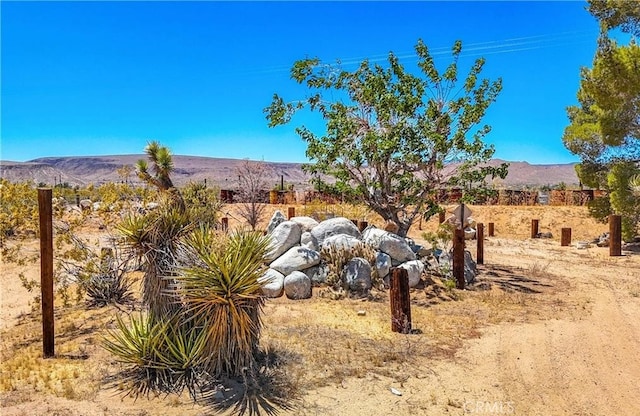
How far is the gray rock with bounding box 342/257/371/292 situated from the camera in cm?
1008

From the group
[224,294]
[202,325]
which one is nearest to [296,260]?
[202,325]

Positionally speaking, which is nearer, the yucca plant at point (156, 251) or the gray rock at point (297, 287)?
the yucca plant at point (156, 251)

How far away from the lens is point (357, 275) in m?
10.1

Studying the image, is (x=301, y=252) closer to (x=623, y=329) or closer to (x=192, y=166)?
(x=623, y=329)

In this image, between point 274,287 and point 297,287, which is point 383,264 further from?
point 274,287

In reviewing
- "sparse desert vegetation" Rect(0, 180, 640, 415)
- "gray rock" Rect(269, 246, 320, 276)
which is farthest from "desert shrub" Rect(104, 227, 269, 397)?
"gray rock" Rect(269, 246, 320, 276)

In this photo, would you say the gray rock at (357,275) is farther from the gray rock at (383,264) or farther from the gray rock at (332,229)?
the gray rock at (332,229)

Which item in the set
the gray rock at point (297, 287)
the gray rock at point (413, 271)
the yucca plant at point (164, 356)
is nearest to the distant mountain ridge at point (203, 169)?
the gray rock at point (413, 271)

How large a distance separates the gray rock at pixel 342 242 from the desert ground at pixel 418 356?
3.92 feet

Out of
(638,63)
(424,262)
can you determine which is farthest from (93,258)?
(638,63)

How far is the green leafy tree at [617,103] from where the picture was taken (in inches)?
631

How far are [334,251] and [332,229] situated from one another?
1067 millimetres

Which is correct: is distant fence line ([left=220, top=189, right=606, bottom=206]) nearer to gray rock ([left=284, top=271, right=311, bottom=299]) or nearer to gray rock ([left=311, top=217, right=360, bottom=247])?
gray rock ([left=311, top=217, right=360, bottom=247])

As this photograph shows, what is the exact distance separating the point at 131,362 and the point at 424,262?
25.1 ft
